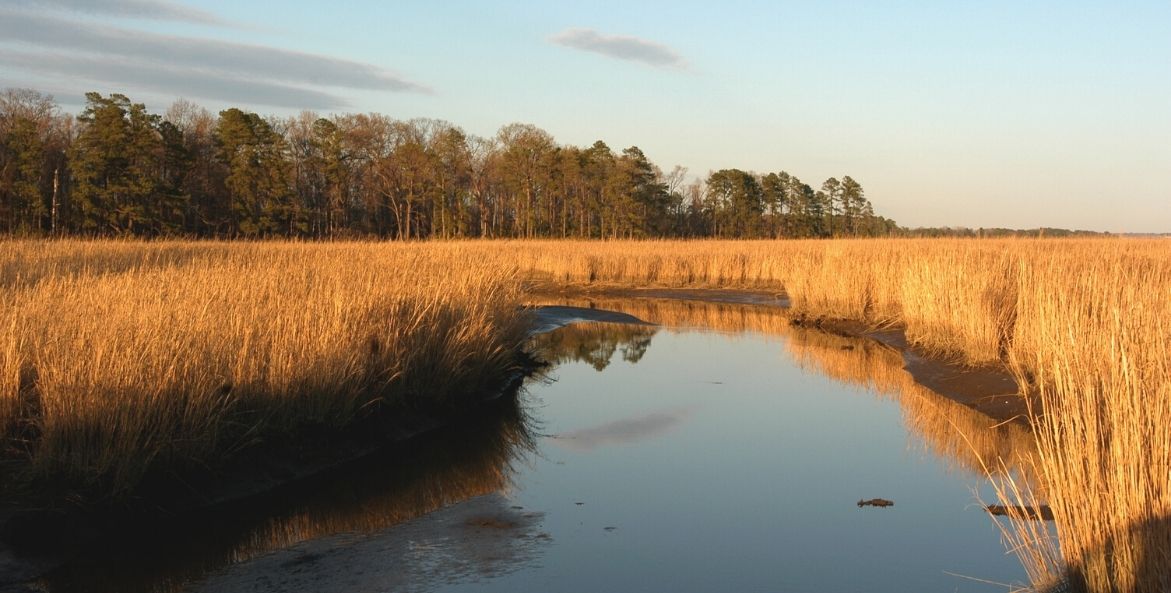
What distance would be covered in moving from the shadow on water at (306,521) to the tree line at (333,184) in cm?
2629

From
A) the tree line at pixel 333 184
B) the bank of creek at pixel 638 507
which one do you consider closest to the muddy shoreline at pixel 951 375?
the bank of creek at pixel 638 507

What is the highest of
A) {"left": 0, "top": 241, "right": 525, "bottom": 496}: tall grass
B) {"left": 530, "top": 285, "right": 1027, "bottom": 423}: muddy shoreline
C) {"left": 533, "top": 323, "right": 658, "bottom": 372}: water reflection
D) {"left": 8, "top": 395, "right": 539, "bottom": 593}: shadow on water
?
{"left": 0, "top": 241, "right": 525, "bottom": 496}: tall grass

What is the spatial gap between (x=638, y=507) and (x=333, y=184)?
45.3 m

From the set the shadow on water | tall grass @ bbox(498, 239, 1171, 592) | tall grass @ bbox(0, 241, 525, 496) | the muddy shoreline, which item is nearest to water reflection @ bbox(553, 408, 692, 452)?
the shadow on water

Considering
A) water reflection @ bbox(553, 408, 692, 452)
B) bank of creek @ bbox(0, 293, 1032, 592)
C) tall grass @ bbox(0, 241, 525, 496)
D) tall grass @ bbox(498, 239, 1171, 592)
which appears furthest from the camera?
water reflection @ bbox(553, 408, 692, 452)

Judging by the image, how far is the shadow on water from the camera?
472cm

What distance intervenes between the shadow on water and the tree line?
86.2ft

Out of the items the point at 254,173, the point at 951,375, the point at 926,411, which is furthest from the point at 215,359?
the point at 254,173

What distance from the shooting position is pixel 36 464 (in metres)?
4.90

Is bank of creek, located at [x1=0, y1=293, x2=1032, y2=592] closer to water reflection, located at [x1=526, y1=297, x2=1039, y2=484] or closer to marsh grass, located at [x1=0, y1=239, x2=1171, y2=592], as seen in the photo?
water reflection, located at [x1=526, y1=297, x2=1039, y2=484]

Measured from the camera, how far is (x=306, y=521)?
5656 mm

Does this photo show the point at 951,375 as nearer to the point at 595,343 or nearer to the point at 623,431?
the point at 623,431

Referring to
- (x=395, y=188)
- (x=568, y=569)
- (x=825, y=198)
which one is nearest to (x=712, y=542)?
(x=568, y=569)

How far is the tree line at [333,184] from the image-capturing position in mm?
35938
